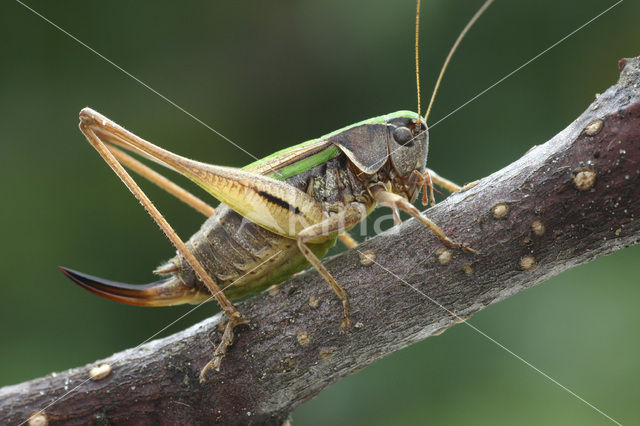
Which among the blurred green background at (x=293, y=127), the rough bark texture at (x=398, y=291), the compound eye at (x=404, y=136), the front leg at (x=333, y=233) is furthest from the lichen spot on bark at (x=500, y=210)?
the blurred green background at (x=293, y=127)

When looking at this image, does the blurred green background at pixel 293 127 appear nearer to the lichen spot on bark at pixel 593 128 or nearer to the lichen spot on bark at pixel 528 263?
the lichen spot on bark at pixel 528 263

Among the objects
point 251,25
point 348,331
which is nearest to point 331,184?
point 348,331

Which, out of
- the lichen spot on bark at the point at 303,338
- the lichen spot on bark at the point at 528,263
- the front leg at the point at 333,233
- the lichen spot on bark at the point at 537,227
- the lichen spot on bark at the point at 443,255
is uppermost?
the front leg at the point at 333,233

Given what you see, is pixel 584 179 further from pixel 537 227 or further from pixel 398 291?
pixel 398 291

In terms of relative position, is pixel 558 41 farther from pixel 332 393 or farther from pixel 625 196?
pixel 332 393

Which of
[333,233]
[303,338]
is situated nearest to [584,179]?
[333,233]

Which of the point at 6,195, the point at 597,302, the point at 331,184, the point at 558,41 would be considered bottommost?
the point at 597,302
